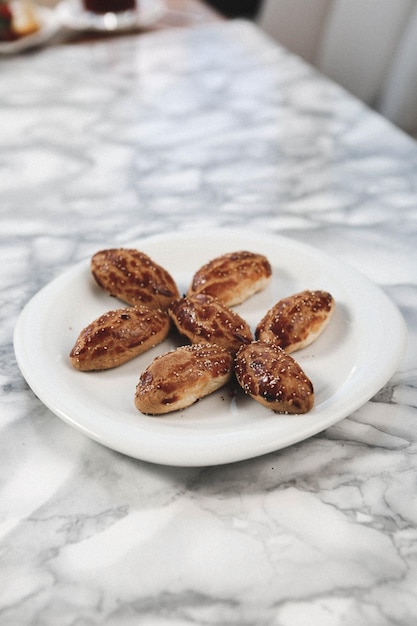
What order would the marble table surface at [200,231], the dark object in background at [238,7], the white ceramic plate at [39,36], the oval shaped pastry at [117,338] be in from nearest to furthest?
the marble table surface at [200,231], the oval shaped pastry at [117,338], the white ceramic plate at [39,36], the dark object in background at [238,7]

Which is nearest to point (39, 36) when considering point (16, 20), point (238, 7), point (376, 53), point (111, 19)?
point (16, 20)

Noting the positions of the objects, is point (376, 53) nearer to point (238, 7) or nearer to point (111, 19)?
point (111, 19)

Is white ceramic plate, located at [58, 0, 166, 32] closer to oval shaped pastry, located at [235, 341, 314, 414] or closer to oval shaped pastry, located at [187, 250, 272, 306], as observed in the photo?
oval shaped pastry, located at [187, 250, 272, 306]

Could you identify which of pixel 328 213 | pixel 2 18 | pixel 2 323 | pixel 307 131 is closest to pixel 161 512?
pixel 2 323

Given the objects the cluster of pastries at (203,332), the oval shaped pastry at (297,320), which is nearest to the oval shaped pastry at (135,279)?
the cluster of pastries at (203,332)

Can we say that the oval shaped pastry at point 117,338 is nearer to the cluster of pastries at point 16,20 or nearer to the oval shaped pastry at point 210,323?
the oval shaped pastry at point 210,323

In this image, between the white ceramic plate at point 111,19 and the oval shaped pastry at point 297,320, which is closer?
the oval shaped pastry at point 297,320

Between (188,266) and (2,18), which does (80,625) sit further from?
(2,18)
